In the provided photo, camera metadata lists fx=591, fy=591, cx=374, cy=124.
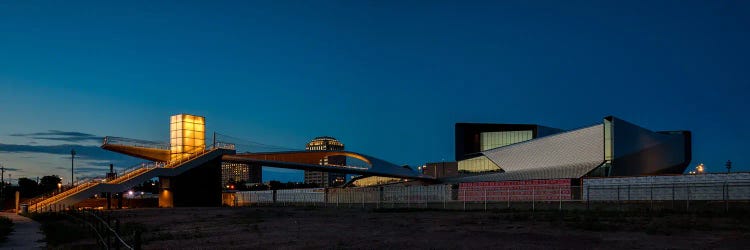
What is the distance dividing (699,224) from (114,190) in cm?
4918

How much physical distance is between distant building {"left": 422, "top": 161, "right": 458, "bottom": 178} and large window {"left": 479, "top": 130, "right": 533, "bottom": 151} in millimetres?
7514

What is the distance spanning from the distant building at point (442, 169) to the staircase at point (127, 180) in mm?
68771

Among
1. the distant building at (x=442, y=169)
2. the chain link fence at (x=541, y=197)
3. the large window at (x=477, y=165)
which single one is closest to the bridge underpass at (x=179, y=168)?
the chain link fence at (x=541, y=197)

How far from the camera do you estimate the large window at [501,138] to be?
123 meters

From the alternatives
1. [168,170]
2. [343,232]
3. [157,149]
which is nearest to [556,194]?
[343,232]

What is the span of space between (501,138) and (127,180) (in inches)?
3419

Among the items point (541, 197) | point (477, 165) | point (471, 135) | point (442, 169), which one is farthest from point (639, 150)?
point (471, 135)

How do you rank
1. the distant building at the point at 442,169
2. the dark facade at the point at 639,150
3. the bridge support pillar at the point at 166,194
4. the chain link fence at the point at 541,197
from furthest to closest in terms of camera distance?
the distant building at the point at 442,169 → the dark facade at the point at 639,150 → the bridge support pillar at the point at 166,194 → the chain link fence at the point at 541,197

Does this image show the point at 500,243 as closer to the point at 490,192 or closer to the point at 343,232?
the point at 343,232

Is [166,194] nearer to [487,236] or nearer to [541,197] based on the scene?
[541,197]

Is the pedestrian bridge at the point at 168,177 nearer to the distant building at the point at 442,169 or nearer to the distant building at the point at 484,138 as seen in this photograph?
the distant building at the point at 484,138

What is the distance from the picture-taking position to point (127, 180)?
56219 millimetres

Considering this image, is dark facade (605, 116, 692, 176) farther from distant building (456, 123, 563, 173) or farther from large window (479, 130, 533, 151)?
large window (479, 130, 533, 151)

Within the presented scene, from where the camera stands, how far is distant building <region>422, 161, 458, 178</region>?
128625 mm
